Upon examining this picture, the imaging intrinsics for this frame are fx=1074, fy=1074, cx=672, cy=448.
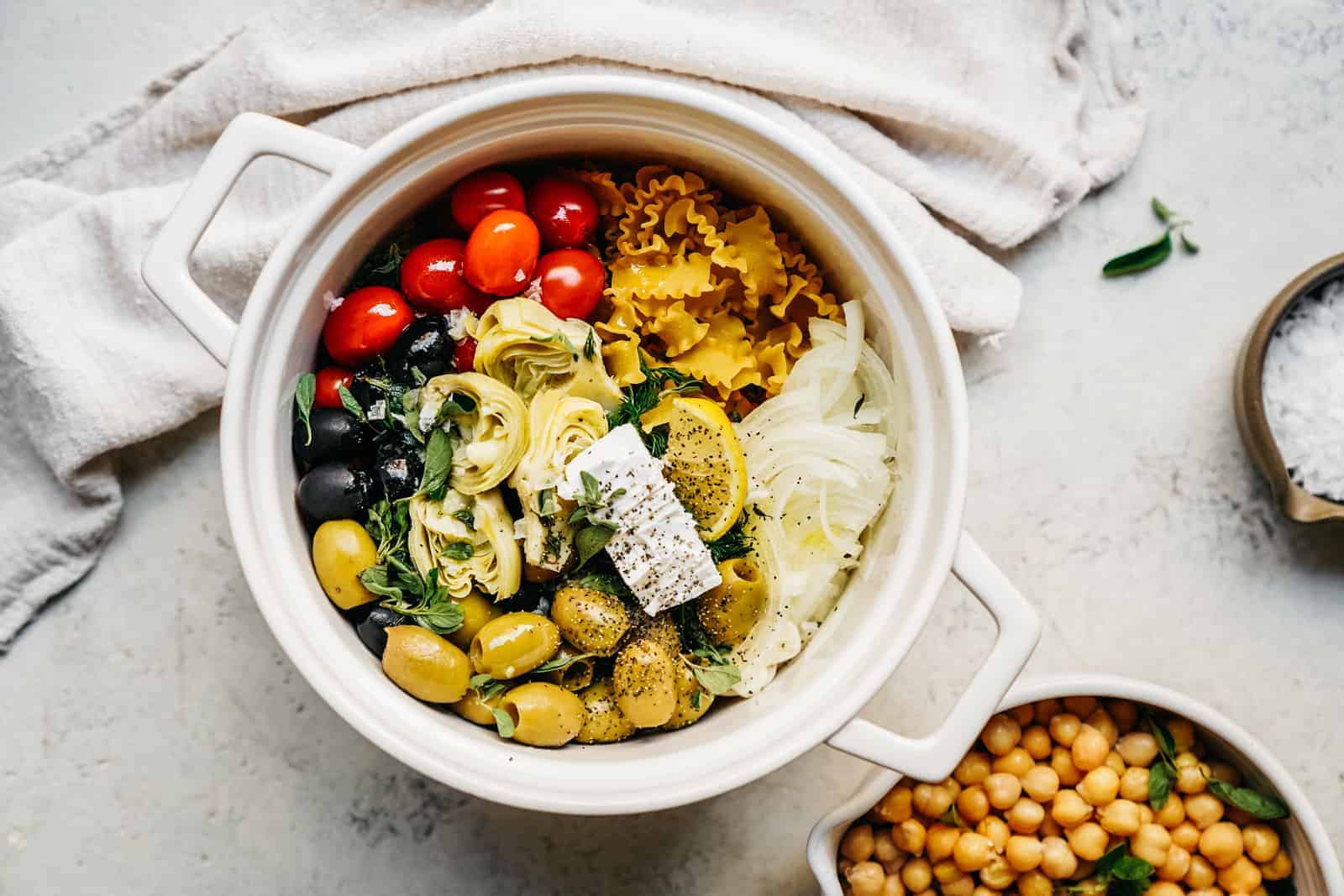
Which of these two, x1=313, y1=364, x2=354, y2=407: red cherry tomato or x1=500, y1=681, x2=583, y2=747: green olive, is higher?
x1=313, y1=364, x2=354, y2=407: red cherry tomato

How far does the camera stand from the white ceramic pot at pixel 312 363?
4.04 feet

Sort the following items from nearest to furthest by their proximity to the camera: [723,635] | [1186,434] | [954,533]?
[954,533], [723,635], [1186,434]

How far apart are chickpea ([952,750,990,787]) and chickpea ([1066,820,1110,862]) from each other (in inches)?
6.1

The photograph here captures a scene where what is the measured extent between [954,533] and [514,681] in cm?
57

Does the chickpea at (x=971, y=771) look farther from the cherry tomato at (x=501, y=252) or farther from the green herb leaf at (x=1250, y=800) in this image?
the cherry tomato at (x=501, y=252)

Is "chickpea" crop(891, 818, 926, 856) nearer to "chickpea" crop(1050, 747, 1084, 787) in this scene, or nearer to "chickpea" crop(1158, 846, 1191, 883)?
"chickpea" crop(1050, 747, 1084, 787)

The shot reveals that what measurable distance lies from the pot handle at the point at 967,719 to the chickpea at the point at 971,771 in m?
0.42

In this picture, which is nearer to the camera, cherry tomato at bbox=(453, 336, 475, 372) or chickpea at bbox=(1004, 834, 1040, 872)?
cherry tomato at bbox=(453, 336, 475, 372)

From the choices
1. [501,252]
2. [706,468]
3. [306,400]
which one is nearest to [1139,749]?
[706,468]

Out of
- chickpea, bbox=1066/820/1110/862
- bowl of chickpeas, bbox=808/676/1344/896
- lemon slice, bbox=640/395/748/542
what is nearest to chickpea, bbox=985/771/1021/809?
bowl of chickpeas, bbox=808/676/1344/896

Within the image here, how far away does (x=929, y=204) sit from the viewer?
1.66 m

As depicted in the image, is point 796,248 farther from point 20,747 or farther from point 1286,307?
point 20,747

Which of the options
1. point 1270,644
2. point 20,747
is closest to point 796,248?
point 1270,644

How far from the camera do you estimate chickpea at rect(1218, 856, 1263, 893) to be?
5.28ft
